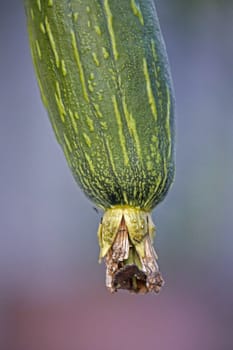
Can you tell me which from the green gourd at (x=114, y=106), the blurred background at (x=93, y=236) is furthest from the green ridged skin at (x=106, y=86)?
the blurred background at (x=93, y=236)

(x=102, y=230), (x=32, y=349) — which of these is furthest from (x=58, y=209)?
(x=102, y=230)

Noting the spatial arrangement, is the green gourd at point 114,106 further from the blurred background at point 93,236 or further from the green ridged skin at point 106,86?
the blurred background at point 93,236

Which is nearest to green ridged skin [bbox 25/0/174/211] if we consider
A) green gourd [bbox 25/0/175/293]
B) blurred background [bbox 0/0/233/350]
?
green gourd [bbox 25/0/175/293]

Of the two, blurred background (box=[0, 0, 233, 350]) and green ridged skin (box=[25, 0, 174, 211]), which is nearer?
green ridged skin (box=[25, 0, 174, 211])

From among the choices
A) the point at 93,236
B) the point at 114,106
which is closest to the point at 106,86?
the point at 114,106

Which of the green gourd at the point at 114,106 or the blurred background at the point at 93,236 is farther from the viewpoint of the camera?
the blurred background at the point at 93,236

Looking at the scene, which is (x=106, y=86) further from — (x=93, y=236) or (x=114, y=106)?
(x=93, y=236)

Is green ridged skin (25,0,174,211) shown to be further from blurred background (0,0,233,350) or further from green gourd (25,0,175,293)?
blurred background (0,0,233,350)
